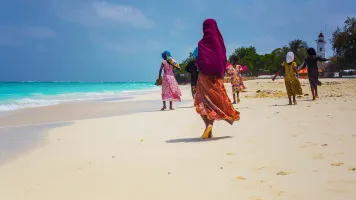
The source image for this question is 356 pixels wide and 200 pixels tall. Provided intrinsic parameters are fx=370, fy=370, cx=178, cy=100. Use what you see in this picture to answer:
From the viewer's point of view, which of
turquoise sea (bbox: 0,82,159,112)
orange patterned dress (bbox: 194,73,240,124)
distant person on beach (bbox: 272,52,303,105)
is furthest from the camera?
turquoise sea (bbox: 0,82,159,112)

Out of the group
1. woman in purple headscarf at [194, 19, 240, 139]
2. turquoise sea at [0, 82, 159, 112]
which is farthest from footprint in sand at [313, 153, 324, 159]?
turquoise sea at [0, 82, 159, 112]

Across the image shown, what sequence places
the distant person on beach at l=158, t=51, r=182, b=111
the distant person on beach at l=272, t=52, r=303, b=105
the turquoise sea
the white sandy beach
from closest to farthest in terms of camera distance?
the white sandy beach → the distant person on beach at l=272, t=52, r=303, b=105 → the distant person on beach at l=158, t=51, r=182, b=111 → the turquoise sea

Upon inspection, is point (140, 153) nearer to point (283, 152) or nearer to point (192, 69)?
point (283, 152)

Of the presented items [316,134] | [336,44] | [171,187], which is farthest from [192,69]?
[336,44]

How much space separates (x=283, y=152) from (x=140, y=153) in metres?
1.66

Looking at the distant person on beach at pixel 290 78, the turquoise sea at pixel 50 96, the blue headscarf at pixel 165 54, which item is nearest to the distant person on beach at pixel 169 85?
the blue headscarf at pixel 165 54

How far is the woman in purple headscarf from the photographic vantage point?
18.0ft

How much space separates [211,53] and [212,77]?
1.19 ft

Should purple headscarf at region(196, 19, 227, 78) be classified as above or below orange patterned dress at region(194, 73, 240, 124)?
above

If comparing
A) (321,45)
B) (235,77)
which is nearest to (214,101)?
(235,77)

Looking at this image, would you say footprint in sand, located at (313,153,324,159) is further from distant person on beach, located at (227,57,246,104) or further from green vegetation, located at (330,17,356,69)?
green vegetation, located at (330,17,356,69)

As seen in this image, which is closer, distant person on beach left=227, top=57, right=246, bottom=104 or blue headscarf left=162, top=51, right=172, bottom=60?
blue headscarf left=162, top=51, right=172, bottom=60

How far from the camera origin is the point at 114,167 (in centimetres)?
381

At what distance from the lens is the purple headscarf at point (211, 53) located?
18.1ft
